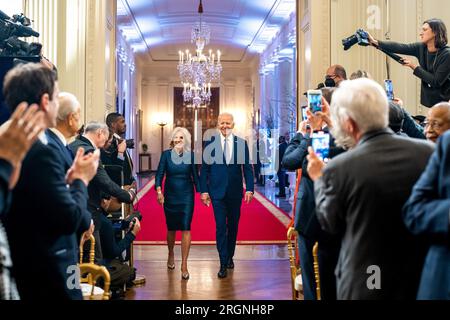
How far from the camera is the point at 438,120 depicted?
3.93 metres

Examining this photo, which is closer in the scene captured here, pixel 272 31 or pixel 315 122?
pixel 315 122

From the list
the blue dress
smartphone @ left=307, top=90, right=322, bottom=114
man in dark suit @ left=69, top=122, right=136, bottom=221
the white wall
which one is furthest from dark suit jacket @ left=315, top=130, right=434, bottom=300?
the white wall

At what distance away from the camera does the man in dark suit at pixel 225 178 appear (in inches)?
297

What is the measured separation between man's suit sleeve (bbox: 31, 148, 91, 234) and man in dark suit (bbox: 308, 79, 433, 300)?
988 millimetres

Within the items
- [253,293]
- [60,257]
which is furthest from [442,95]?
[60,257]

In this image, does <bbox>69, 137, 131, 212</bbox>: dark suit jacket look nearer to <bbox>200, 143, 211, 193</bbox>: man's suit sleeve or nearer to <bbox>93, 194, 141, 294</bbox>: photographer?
<bbox>93, 194, 141, 294</bbox>: photographer

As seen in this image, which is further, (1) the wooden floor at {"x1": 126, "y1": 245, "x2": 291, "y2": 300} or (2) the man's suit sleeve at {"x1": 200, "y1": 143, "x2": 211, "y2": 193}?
(2) the man's suit sleeve at {"x1": 200, "y1": 143, "x2": 211, "y2": 193}

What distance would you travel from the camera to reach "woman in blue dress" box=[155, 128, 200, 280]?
24.5 ft

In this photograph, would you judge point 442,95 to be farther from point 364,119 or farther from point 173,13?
point 173,13

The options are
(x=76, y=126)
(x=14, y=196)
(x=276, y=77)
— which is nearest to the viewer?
(x=14, y=196)

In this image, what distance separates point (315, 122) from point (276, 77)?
1879 cm

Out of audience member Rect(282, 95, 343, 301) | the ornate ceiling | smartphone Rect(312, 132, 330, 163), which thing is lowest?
audience member Rect(282, 95, 343, 301)

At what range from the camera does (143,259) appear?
27.8 ft
